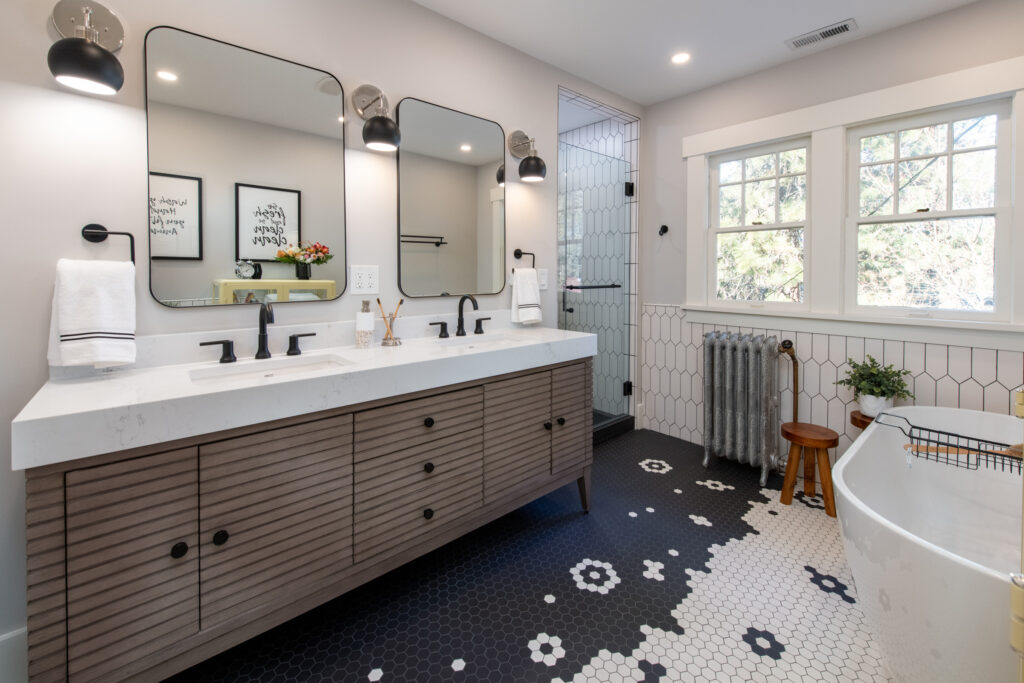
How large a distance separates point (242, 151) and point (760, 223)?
9.71ft

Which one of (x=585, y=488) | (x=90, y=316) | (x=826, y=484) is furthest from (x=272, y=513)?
(x=826, y=484)

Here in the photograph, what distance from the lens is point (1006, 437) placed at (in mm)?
2076

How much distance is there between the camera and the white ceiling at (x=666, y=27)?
226 cm

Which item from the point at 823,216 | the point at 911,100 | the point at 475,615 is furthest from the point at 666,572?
the point at 911,100

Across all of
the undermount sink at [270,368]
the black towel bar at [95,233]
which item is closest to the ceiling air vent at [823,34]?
the undermount sink at [270,368]

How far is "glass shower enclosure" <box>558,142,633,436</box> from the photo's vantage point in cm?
368

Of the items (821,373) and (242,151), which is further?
(821,373)

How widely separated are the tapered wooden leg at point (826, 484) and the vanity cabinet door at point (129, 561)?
109 inches

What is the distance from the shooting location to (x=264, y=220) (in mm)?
1826

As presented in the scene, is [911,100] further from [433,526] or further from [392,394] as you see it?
[433,526]

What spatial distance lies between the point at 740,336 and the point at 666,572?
5.44 feet

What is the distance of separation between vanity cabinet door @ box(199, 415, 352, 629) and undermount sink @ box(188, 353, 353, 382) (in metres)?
0.28

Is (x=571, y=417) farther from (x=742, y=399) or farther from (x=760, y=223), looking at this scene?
(x=760, y=223)

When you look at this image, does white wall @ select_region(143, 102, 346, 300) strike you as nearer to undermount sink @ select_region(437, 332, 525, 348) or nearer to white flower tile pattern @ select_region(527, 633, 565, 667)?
undermount sink @ select_region(437, 332, 525, 348)
